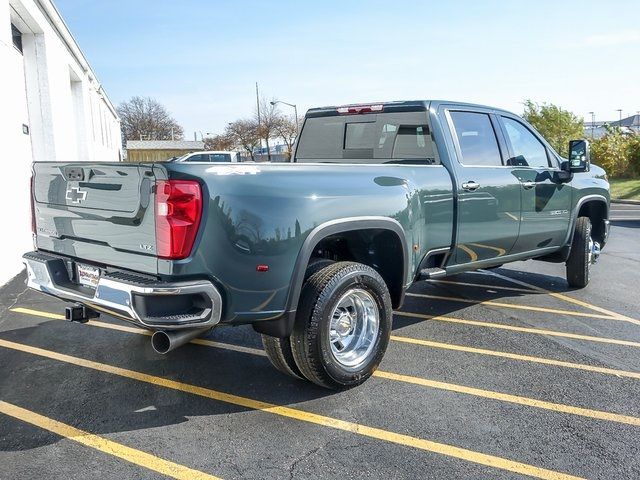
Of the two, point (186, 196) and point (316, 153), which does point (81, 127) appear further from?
point (186, 196)

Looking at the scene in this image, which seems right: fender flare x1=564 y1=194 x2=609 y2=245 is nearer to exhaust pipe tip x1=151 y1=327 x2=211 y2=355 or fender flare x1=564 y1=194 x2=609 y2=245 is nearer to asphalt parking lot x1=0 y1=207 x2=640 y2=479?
asphalt parking lot x1=0 y1=207 x2=640 y2=479

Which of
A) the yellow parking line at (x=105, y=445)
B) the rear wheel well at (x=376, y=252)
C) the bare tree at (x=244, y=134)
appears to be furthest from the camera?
the bare tree at (x=244, y=134)

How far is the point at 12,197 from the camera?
24.4 ft

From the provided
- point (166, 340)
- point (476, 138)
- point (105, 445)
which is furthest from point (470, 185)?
point (105, 445)

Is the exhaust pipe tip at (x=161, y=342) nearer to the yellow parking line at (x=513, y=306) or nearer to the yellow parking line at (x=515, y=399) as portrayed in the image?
the yellow parking line at (x=515, y=399)

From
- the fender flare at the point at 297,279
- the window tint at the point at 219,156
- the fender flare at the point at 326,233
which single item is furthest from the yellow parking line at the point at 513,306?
the window tint at the point at 219,156

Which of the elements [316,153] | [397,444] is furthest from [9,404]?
[316,153]

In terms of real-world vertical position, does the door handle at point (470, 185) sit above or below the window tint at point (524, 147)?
below

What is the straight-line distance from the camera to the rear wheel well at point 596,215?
6.68 meters

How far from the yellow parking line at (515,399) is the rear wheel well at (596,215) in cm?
364

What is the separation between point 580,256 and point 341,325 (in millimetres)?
3988

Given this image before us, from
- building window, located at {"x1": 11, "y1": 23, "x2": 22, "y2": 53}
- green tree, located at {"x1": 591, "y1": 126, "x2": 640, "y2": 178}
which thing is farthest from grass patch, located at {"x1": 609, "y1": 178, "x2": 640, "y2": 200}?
building window, located at {"x1": 11, "y1": 23, "x2": 22, "y2": 53}

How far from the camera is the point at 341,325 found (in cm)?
382

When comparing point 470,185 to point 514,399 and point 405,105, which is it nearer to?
point 405,105
